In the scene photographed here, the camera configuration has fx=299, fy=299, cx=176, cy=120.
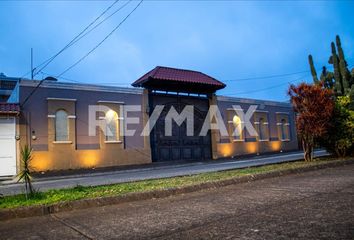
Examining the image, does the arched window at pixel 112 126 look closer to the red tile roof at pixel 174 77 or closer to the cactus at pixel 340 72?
the red tile roof at pixel 174 77

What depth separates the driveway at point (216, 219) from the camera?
3662 millimetres

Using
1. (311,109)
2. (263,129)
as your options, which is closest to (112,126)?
(311,109)

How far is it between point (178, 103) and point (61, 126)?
921cm

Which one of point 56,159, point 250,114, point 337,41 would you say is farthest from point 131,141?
point 337,41

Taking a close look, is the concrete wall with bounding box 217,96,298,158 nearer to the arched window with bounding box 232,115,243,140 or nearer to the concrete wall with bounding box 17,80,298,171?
the arched window with bounding box 232,115,243,140

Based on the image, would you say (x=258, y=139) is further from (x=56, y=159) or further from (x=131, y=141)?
(x=56, y=159)

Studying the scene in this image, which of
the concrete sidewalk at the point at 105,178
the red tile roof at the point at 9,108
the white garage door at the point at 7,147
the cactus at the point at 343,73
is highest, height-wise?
the cactus at the point at 343,73

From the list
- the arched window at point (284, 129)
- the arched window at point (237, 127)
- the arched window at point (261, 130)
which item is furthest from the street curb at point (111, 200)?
the arched window at point (284, 129)

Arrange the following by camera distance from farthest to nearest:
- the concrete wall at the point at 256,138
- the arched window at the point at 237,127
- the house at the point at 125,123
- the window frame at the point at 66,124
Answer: the arched window at the point at 237,127, the concrete wall at the point at 256,138, the window frame at the point at 66,124, the house at the point at 125,123

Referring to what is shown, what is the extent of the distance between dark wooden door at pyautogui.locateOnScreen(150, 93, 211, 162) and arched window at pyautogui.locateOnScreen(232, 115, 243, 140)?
2.79 metres

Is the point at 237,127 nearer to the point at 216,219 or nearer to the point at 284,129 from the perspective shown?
the point at 284,129

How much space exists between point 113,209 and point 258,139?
24.2 meters

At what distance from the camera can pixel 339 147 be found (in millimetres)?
13180

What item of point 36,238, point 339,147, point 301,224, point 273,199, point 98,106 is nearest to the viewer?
point 301,224
